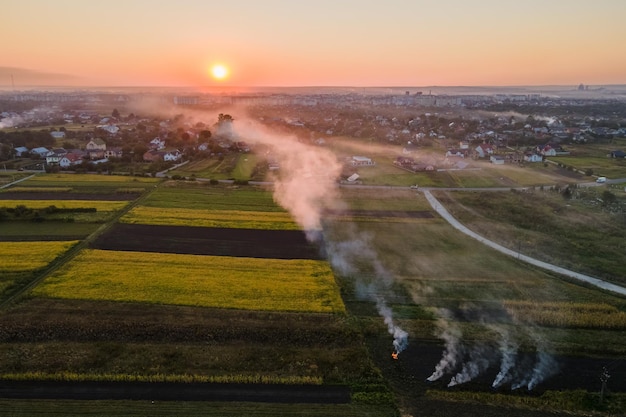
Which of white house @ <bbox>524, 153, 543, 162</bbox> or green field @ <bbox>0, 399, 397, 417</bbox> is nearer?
green field @ <bbox>0, 399, 397, 417</bbox>

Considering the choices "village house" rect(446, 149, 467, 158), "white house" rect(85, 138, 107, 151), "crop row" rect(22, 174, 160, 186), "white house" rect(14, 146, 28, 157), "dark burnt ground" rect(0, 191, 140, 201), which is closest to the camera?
"dark burnt ground" rect(0, 191, 140, 201)

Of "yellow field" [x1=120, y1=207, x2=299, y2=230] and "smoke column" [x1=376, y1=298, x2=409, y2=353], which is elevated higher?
"yellow field" [x1=120, y1=207, x2=299, y2=230]

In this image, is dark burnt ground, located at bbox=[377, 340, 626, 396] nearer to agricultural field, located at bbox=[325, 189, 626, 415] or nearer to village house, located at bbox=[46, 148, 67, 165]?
agricultural field, located at bbox=[325, 189, 626, 415]

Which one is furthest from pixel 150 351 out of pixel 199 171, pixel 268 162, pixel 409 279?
pixel 268 162

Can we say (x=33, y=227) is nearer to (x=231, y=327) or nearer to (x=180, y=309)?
(x=180, y=309)

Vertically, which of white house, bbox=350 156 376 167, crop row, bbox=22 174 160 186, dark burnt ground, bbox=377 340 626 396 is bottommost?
dark burnt ground, bbox=377 340 626 396

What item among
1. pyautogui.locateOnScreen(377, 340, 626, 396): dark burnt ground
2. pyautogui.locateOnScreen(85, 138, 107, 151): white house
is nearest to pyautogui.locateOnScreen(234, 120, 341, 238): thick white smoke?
pyautogui.locateOnScreen(377, 340, 626, 396): dark burnt ground

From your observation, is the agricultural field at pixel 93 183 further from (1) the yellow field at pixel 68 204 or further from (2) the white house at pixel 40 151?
(2) the white house at pixel 40 151

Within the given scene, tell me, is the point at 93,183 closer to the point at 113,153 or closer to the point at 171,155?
the point at 171,155
